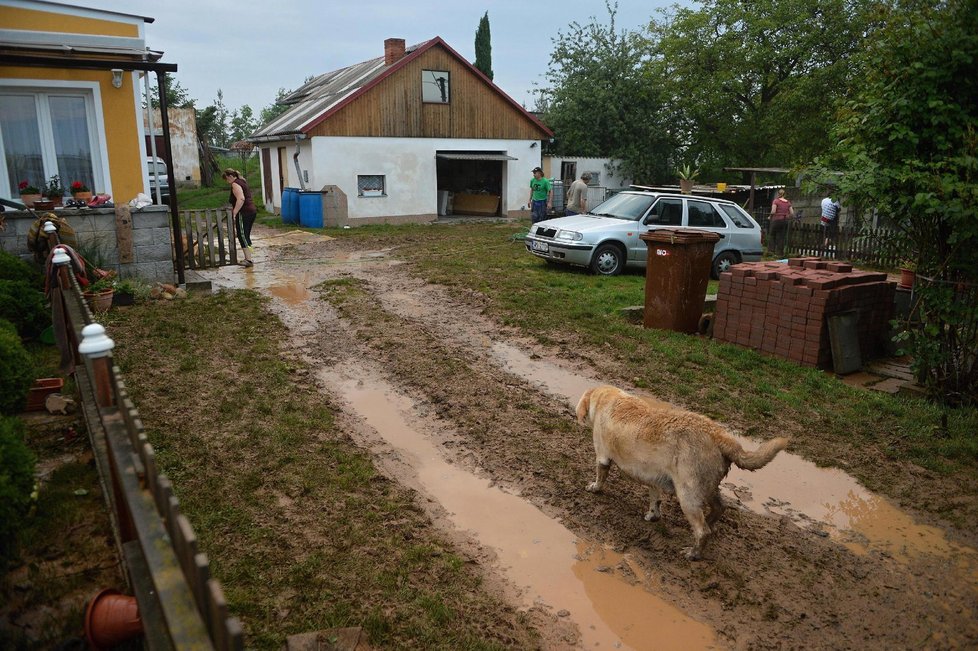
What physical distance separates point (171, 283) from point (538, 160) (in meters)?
19.3

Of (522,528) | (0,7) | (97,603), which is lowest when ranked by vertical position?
(522,528)

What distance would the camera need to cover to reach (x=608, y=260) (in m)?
13.2

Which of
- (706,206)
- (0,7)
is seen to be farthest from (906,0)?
(0,7)

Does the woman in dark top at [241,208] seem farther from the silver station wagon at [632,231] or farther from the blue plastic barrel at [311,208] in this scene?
the blue plastic barrel at [311,208]

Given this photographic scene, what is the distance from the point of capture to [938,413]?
6.45m

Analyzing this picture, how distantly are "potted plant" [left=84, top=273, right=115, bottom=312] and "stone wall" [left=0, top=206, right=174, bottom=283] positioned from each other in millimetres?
900

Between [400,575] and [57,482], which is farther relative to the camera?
[57,482]

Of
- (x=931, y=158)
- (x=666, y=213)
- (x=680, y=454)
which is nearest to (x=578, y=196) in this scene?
(x=666, y=213)

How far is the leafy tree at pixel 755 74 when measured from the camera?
27.1 m

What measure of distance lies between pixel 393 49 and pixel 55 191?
17953mm

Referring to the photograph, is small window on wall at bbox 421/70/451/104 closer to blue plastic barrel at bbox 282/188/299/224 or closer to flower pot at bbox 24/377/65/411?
blue plastic barrel at bbox 282/188/299/224

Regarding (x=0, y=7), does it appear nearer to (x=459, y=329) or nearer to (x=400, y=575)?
(x=459, y=329)

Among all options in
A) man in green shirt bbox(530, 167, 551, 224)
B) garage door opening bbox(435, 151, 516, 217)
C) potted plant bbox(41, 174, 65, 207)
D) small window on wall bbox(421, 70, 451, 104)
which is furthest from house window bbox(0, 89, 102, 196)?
garage door opening bbox(435, 151, 516, 217)

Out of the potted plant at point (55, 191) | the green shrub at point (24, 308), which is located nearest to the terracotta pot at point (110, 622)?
the green shrub at point (24, 308)
